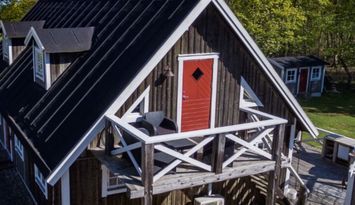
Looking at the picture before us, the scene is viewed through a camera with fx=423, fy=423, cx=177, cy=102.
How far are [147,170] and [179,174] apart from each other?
1104 millimetres

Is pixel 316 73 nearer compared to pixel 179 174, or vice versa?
pixel 179 174

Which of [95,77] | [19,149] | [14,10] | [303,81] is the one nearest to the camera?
[95,77]

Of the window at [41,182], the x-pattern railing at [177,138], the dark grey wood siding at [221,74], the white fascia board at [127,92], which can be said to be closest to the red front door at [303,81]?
the dark grey wood siding at [221,74]

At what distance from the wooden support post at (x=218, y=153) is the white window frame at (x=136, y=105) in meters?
2.29

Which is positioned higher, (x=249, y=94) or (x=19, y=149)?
(x=249, y=94)

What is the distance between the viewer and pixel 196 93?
1155cm

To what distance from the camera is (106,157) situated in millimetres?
9984

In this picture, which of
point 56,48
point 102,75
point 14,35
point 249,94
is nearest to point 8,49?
point 14,35

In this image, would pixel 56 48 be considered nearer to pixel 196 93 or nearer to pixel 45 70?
pixel 45 70

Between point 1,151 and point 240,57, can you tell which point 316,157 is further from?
point 1,151

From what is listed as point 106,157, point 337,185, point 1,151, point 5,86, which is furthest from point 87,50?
point 337,185

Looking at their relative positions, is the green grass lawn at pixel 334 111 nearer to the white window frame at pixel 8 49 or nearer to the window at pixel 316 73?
Answer: the window at pixel 316 73

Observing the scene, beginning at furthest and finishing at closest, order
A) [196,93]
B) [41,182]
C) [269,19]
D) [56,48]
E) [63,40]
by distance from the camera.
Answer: [269,19] → [41,182] → [63,40] → [56,48] → [196,93]

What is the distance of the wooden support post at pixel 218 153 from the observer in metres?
9.45
